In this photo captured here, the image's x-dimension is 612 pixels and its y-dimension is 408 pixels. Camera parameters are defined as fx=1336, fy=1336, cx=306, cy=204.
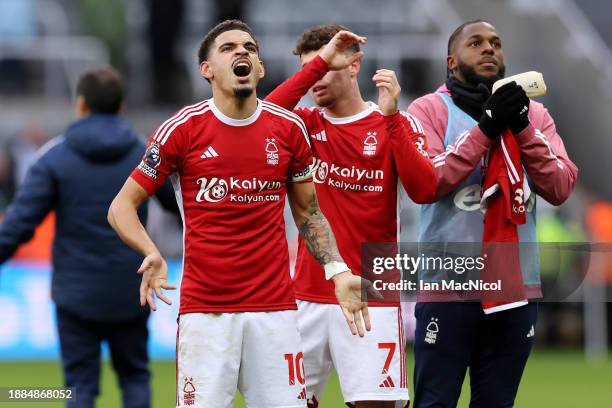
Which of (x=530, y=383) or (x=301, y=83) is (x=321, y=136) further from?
(x=530, y=383)

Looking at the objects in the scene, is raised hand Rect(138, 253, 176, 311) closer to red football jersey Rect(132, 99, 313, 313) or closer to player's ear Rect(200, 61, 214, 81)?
red football jersey Rect(132, 99, 313, 313)

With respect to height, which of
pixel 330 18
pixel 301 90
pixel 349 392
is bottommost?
pixel 349 392

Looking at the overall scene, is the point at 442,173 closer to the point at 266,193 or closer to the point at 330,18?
the point at 266,193

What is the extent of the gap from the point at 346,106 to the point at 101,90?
76.3 inches

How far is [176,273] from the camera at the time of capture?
1533 cm

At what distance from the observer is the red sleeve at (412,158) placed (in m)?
6.59

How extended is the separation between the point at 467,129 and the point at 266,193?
114cm

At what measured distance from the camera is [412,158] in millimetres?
6633

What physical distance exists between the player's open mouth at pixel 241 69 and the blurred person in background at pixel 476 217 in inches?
42.2

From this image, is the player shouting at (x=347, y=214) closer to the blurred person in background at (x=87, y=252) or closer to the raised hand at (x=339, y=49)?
the raised hand at (x=339, y=49)

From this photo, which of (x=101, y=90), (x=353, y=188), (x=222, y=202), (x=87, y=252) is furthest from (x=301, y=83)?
(x=87, y=252)

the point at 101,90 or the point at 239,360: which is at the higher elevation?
the point at 101,90

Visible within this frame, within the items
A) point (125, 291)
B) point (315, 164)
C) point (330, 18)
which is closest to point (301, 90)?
point (315, 164)

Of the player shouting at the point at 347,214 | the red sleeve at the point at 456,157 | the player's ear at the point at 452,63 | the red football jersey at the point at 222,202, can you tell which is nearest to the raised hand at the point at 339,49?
the player shouting at the point at 347,214
